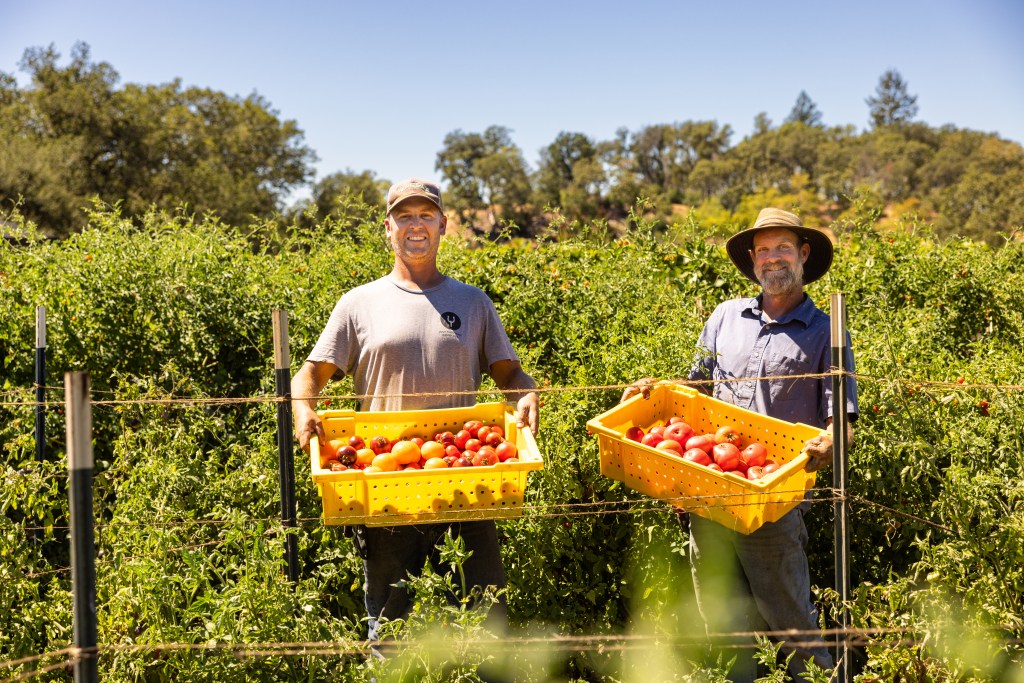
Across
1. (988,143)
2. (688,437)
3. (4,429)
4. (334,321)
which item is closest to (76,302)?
(4,429)

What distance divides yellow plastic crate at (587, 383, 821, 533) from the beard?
419 millimetres

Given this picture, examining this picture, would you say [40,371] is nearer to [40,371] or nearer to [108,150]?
[40,371]

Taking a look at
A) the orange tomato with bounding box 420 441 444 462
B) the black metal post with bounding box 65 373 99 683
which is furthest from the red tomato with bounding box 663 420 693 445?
the black metal post with bounding box 65 373 99 683

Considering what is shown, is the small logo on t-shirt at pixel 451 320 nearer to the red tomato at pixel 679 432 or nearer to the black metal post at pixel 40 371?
the red tomato at pixel 679 432

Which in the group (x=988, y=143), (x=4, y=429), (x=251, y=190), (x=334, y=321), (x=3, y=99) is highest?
(x=988, y=143)

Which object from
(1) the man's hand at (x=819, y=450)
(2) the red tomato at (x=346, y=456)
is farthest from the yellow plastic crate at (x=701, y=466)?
(2) the red tomato at (x=346, y=456)

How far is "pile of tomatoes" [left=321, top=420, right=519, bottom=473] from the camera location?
2424 millimetres

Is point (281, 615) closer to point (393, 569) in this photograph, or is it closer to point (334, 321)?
point (393, 569)

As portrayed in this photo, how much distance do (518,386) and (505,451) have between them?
348 mm

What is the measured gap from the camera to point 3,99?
28234mm

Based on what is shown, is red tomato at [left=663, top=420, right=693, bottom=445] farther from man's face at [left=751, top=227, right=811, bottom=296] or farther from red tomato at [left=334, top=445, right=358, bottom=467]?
red tomato at [left=334, top=445, right=358, bottom=467]

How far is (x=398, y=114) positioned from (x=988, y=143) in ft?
Result: 124

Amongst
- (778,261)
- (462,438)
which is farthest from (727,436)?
(462,438)

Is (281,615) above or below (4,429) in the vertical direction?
below
